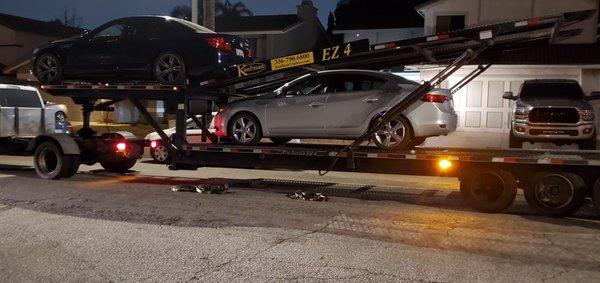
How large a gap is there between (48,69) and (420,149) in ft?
23.6

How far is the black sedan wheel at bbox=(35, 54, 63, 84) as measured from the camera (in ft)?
34.9

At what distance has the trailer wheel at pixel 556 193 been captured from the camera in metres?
7.42

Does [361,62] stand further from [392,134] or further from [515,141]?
[515,141]

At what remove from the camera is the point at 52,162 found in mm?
10945

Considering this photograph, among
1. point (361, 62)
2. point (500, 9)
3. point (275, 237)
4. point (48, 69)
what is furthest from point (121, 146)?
point (500, 9)

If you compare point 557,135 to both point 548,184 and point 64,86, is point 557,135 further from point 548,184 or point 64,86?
point 64,86

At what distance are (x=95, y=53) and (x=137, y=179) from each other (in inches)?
101

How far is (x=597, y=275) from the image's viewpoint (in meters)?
5.10

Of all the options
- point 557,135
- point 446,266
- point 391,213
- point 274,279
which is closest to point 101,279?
point 274,279

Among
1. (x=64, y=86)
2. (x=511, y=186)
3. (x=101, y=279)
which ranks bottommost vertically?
(x=101, y=279)

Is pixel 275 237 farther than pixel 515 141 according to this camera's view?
No

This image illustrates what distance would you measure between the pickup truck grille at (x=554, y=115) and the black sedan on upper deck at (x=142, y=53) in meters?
6.27

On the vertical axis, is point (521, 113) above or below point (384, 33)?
below

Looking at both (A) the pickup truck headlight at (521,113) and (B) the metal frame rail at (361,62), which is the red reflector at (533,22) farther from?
(A) the pickup truck headlight at (521,113)
